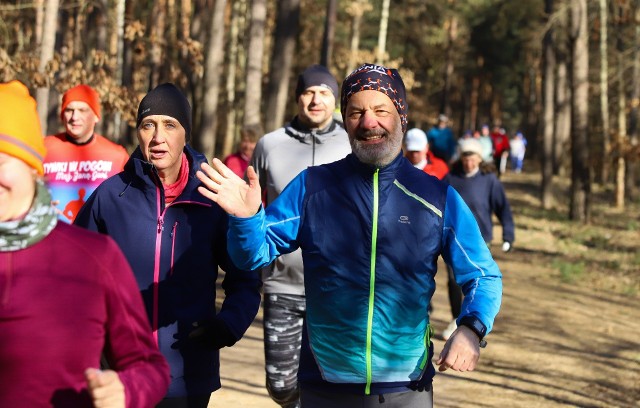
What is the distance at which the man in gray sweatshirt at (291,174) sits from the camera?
21.6 feet

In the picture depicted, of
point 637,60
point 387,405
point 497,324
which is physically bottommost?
point 497,324

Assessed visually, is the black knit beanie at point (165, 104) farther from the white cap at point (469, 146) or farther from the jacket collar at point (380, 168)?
the white cap at point (469, 146)

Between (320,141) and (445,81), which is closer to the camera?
(320,141)

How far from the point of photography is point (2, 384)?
2.80 metres

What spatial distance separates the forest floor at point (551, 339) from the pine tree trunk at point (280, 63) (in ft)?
15.7

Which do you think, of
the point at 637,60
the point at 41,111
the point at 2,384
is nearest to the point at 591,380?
the point at 41,111

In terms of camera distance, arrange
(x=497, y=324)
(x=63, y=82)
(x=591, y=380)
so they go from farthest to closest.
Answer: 1. (x=63, y=82)
2. (x=497, y=324)
3. (x=591, y=380)

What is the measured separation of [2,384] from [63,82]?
1189 cm

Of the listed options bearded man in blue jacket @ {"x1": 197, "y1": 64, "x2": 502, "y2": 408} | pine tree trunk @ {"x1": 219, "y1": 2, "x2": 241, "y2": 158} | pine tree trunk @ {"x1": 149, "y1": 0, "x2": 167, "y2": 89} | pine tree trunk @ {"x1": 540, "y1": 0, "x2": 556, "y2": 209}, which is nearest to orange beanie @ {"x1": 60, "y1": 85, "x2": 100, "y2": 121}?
bearded man in blue jacket @ {"x1": 197, "y1": 64, "x2": 502, "y2": 408}

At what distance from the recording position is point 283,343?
6559 millimetres

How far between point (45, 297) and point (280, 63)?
746 inches

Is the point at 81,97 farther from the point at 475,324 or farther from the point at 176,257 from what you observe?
the point at 475,324

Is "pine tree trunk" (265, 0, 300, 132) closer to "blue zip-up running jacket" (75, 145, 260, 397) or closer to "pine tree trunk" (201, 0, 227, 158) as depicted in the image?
"pine tree trunk" (201, 0, 227, 158)

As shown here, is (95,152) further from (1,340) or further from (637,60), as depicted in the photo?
(637,60)
